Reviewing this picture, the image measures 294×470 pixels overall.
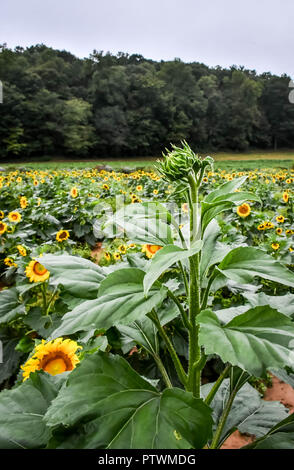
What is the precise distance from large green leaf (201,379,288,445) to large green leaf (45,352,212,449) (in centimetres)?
49

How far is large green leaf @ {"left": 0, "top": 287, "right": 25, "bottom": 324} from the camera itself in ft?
6.36

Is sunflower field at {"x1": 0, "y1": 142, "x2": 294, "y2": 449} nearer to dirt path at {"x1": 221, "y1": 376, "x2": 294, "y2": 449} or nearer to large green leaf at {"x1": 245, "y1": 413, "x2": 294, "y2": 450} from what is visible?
large green leaf at {"x1": 245, "y1": 413, "x2": 294, "y2": 450}

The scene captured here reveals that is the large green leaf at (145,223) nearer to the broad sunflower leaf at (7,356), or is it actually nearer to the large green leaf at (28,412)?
the large green leaf at (28,412)

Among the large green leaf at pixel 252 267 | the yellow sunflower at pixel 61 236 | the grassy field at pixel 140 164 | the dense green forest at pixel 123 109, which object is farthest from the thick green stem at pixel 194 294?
the dense green forest at pixel 123 109

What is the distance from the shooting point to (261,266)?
792 mm

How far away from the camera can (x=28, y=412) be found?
0.90 meters

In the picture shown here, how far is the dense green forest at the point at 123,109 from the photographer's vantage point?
116 feet

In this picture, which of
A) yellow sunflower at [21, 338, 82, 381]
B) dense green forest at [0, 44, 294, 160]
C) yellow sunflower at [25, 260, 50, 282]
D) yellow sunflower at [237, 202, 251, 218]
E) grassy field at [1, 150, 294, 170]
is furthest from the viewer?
dense green forest at [0, 44, 294, 160]

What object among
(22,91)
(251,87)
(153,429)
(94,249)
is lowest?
(94,249)

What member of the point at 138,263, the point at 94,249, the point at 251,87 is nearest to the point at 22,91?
the point at 251,87

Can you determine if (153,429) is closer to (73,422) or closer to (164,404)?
(164,404)

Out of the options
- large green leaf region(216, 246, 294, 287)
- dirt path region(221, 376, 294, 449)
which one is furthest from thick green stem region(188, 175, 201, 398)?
dirt path region(221, 376, 294, 449)
